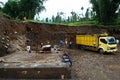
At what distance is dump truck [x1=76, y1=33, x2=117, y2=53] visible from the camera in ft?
92.7

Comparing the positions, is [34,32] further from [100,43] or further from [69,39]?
[100,43]

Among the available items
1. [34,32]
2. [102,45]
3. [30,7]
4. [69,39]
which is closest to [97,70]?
[102,45]

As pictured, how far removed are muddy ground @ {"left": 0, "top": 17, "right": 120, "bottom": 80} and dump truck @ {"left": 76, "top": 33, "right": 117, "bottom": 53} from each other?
27.2 inches

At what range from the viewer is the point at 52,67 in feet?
53.8

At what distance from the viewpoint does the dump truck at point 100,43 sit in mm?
28250

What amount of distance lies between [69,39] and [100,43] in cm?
783

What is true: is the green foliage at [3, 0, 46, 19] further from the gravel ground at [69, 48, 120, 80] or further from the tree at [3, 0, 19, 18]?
the gravel ground at [69, 48, 120, 80]

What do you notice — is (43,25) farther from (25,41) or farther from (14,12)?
(14,12)

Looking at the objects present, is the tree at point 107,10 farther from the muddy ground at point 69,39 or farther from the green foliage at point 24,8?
the green foliage at point 24,8

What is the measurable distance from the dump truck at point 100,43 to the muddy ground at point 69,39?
0.69 meters

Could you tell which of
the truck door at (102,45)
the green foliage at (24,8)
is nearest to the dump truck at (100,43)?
the truck door at (102,45)

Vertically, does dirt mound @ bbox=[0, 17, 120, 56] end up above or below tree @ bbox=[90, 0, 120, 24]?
below

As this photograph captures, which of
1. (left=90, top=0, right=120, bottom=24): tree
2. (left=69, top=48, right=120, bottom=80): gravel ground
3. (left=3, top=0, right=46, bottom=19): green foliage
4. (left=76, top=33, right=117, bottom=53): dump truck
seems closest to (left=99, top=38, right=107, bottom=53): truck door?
(left=76, top=33, right=117, bottom=53): dump truck

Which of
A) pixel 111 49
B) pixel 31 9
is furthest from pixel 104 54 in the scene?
pixel 31 9
